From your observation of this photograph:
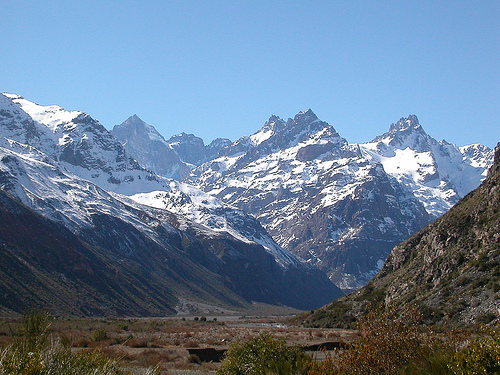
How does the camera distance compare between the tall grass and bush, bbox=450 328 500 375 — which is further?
bush, bbox=450 328 500 375

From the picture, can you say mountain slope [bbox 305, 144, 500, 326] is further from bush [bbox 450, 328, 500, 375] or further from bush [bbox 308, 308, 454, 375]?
bush [bbox 450, 328, 500, 375]

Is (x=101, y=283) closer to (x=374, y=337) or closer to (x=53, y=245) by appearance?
(x=53, y=245)

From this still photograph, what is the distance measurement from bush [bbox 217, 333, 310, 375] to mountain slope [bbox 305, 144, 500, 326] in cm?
3237

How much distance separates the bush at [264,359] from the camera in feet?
59.5

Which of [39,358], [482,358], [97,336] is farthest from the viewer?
[97,336]

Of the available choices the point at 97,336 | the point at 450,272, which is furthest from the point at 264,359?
the point at 450,272

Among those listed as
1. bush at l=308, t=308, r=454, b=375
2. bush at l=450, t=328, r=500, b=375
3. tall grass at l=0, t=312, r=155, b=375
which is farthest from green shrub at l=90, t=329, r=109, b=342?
bush at l=450, t=328, r=500, b=375

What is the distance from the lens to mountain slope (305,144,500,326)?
62.1m

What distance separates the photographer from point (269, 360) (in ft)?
63.0

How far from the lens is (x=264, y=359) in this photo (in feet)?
63.5

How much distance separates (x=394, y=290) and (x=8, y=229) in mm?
138147

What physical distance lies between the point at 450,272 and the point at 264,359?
65459mm

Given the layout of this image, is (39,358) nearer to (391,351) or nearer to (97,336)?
(391,351)

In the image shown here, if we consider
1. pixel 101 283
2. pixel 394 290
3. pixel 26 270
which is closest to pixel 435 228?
pixel 394 290
